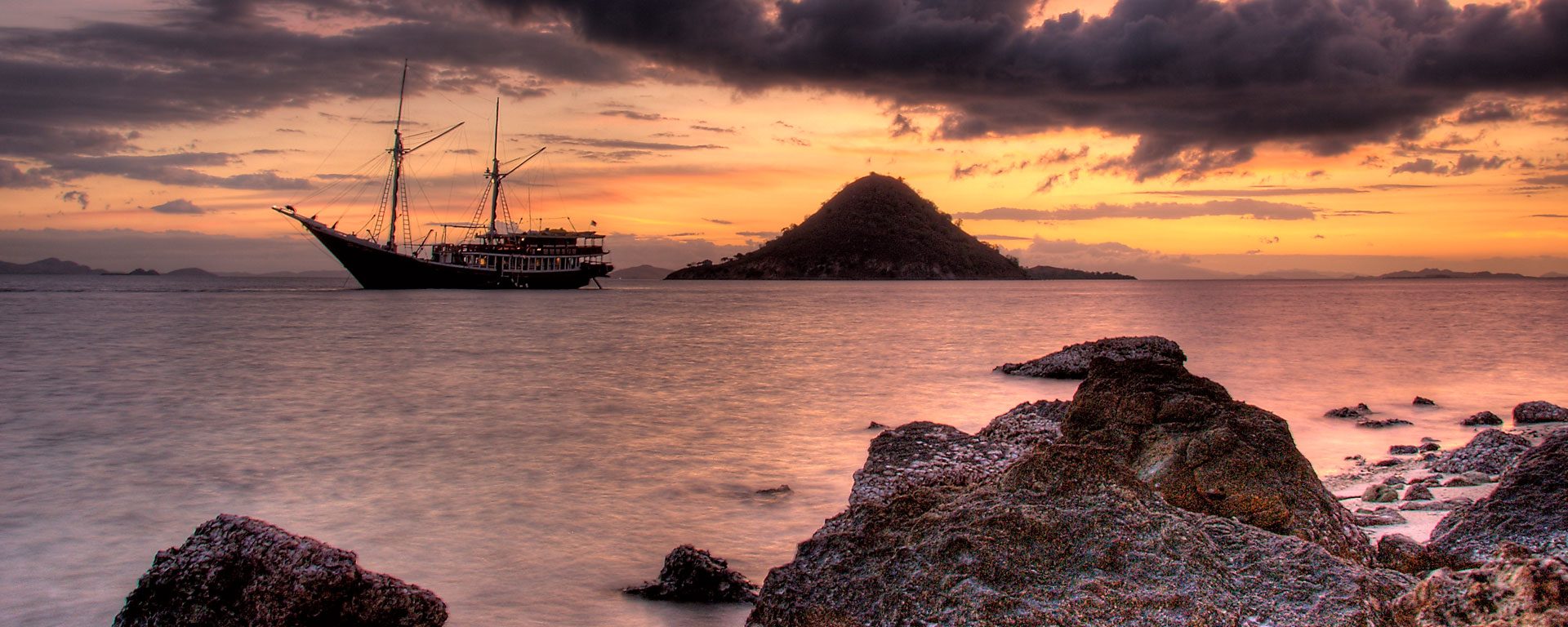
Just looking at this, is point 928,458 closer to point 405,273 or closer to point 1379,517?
point 1379,517

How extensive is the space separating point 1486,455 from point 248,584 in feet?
28.6

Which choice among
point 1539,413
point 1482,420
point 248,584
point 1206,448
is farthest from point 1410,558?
point 1482,420

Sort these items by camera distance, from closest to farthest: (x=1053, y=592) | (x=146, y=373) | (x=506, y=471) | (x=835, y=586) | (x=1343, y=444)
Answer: (x=1053, y=592), (x=835, y=586), (x=506, y=471), (x=1343, y=444), (x=146, y=373)

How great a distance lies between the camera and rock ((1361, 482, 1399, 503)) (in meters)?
6.65

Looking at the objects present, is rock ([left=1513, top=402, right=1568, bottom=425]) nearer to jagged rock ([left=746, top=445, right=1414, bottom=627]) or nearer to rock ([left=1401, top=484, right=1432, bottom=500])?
rock ([left=1401, top=484, right=1432, bottom=500])

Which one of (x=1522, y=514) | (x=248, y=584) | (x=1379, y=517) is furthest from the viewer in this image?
(x=1379, y=517)

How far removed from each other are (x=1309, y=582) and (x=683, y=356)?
2206 centimetres

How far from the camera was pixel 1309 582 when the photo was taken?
9.89ft

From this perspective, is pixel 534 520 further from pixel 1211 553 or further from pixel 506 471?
pixel 1211 553

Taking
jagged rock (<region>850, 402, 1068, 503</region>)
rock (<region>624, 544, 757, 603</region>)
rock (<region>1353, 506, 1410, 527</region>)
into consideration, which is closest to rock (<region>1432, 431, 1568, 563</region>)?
rock (<region>1353, 506, 1410, 527</region>)

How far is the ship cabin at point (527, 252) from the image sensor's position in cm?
8675

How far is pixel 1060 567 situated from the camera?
3.05 meters

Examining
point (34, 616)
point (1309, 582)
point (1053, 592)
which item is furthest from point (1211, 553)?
point (34, 616)

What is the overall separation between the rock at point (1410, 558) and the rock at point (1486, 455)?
144 inches
